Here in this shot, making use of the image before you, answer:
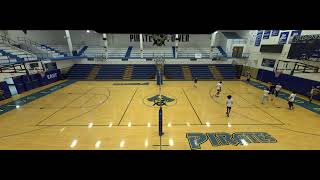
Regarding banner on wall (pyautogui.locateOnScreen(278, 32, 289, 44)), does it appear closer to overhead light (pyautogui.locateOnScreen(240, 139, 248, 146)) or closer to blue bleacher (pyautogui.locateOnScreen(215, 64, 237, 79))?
blue bleacher (pyautogui.locateOnScreen(215, 64, 237, 79))

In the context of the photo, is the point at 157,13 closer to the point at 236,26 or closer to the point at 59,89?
the point at 236,26

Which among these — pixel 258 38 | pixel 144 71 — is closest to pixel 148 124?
pixel 144 71

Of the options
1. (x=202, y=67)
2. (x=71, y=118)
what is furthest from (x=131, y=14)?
(x=202, y=67)

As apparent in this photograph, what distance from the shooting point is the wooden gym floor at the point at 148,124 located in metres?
8.28

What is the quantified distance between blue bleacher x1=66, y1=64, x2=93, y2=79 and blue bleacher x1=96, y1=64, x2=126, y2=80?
74.1 inches

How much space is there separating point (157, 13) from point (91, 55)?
2934 cm

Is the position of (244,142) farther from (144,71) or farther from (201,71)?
(144,71)

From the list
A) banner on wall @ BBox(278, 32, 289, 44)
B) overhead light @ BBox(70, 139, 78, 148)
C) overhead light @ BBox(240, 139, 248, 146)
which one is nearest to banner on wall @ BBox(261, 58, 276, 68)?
banner on wall @ BBox(278, 32, 289, 44)

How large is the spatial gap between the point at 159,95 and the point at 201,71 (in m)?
12.0

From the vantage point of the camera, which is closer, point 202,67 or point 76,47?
point 202,67

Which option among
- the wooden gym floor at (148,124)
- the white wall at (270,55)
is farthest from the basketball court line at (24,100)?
the white wall at (270,55)

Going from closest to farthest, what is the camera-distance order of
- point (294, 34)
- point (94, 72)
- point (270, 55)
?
point (294, 34) → point (270, 55) → point (94, 72)

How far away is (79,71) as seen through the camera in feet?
84.4
